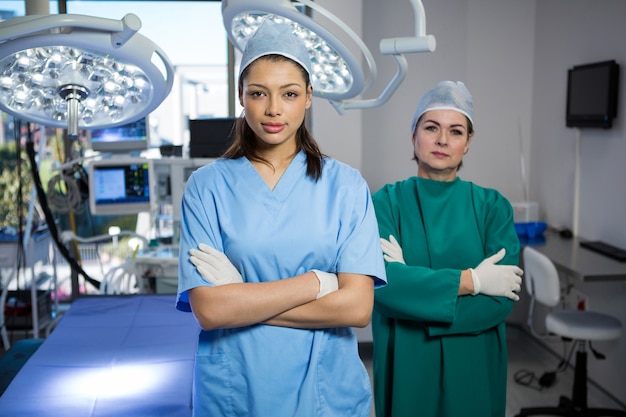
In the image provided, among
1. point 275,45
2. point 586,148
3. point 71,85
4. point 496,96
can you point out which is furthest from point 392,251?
point 496,96

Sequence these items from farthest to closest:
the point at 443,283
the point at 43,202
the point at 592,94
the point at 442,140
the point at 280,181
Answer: the point at 43,202, the point at 592,94, the point at 442,140, the point at 443,283, the point at 280,181

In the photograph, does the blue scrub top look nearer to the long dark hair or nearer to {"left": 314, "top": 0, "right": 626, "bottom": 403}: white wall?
the long dark hair

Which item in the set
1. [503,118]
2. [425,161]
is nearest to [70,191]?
[425,161]

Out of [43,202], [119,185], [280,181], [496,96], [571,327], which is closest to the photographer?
[280,181]

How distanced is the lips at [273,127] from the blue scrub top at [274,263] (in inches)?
5.5

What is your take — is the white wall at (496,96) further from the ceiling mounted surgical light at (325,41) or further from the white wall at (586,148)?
the ceiling mounted surgical light at (325,41)

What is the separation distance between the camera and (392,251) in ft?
5.38

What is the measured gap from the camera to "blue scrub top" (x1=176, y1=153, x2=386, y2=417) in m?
1.24

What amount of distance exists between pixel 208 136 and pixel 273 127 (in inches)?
87.1

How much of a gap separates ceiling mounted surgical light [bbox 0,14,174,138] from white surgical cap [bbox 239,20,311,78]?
16 centimetres

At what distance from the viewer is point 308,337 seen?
50.1 inches

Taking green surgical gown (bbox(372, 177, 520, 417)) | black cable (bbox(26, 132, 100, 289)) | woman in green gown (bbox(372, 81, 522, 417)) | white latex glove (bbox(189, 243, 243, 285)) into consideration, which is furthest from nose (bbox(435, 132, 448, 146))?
black cable (bbox(26, 132, 100, 289))

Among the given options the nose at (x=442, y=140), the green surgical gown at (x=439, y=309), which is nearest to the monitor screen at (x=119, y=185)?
the green surgical gown at (x=439, y=309)

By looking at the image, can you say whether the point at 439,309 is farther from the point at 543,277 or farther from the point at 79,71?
the point at 543,277
